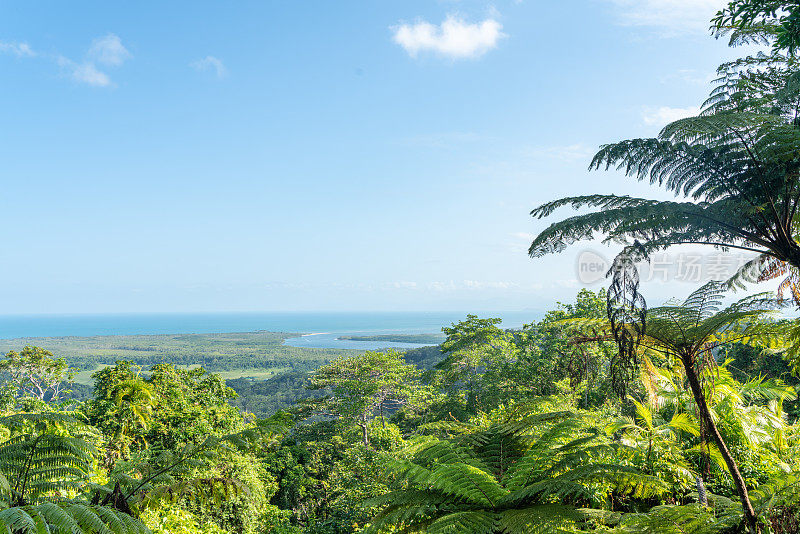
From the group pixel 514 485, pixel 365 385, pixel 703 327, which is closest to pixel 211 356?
pixel 365 385

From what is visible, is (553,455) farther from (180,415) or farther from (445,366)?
(445,366)

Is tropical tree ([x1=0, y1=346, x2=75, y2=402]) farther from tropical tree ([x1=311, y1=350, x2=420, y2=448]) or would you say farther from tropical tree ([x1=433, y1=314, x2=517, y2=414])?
tropical tree ([x1=433, y1=314, x2=517, y2=414])

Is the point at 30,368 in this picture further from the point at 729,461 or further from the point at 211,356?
the point at 211,356

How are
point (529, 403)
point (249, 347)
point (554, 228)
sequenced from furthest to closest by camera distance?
point (249, 347) → point (529, 403) → point (554, 228)

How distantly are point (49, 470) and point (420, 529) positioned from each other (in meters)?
4.16

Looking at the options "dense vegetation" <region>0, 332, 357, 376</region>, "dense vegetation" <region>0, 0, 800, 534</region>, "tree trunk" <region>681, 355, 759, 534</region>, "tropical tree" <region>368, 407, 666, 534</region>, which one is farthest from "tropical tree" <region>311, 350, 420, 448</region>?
"dense vegetation" <region>0, 332, 357, 376</region>

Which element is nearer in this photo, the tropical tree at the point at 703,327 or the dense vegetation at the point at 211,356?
the tropical tree at the point at 703,327

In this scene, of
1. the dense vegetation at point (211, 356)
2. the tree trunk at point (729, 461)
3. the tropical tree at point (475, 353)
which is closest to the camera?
the tree trunk at point (729, 461)

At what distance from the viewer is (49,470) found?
14.8 feet

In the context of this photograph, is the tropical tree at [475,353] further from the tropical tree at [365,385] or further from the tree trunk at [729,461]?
the tree trunk at [729,461]

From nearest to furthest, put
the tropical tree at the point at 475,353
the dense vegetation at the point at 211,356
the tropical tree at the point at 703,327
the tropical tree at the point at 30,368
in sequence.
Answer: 1. the tropical tree at the point at 703,327
2. the tropical tree at the point at 475,353
3. the tropical tree at the point at 30,368
4. the dense vegetation at the point at 211,356

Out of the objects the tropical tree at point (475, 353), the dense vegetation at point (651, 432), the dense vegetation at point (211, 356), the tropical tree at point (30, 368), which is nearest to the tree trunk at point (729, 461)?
the dense vegetation at point (651, 432)

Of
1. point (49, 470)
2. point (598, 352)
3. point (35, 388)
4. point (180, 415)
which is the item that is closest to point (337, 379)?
point (180, 415)

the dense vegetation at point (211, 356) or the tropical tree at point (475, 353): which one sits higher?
the tropical tree at point (475, 353)
